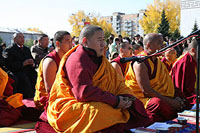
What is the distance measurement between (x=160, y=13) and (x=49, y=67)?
1576 inches

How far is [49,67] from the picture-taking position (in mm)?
3949

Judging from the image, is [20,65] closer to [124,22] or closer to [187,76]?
[187,76]

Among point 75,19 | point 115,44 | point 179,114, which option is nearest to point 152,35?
point 179,114

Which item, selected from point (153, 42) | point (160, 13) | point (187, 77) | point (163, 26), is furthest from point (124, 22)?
point (153, 42)

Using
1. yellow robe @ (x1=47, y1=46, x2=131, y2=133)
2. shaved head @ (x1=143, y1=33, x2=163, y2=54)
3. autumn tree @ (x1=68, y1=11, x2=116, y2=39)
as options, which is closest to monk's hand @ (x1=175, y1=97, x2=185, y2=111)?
shaved head @ (x1=143, y1=33, x2=163, y2=54)

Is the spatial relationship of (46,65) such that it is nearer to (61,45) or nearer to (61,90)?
(61,45)

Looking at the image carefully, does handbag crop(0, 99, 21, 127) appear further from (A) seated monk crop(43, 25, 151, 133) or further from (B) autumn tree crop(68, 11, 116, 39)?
(B) autumn tree crop(68, 11, 116, 39)

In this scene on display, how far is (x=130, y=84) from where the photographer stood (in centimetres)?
Result: 416

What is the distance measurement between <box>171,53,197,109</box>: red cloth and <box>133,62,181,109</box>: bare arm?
0.75 meters

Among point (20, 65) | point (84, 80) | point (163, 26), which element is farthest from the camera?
point (163, 26)

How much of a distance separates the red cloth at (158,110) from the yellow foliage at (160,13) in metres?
38.4

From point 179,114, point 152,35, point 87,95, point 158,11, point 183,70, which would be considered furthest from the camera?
point 158,11

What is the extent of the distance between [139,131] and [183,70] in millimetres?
2006

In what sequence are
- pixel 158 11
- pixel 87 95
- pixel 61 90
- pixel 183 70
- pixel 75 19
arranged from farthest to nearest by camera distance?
pixel 75 19 → pixel 158 11 → pixel 183 70 → pixel 61 90 → pixel 87 95
